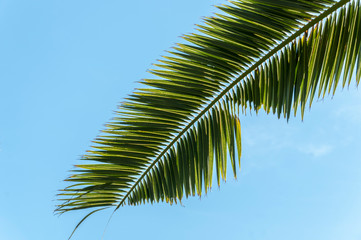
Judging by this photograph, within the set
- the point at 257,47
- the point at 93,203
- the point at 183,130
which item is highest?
the point at 257,47

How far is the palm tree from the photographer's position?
7.52 ft

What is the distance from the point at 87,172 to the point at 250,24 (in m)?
1.29

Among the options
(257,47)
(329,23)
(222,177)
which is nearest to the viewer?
(329,23)

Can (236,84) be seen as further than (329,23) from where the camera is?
Yes

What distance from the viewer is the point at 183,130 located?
2656mm

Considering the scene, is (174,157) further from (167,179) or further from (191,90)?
(191,90)

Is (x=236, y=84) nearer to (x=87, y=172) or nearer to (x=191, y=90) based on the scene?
(x=191, y=90)

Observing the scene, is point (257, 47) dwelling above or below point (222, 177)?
above

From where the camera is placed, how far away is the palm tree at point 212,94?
2.29 m

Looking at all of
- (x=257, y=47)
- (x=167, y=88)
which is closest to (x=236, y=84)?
(x=257, y=47)

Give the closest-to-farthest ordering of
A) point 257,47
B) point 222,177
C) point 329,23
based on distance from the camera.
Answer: point 329,23, point 257,47, point 222,177

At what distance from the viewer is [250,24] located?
2385 mm

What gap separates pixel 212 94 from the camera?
2586 millimetres

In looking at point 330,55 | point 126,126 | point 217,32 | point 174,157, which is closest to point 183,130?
point 174,157
